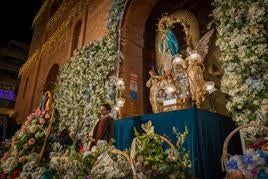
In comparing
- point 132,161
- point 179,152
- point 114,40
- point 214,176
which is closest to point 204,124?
point 214,176

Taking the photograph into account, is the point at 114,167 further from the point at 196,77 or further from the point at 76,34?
the point at 76,34

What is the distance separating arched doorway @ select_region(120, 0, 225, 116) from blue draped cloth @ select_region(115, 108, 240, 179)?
2.27 metres

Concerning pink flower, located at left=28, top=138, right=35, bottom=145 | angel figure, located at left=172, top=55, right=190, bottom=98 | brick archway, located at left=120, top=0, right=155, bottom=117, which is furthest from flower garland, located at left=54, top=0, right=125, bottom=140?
pink flower, located at left=28, top=138, right=35, bottom=145

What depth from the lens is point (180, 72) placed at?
677 centimetres

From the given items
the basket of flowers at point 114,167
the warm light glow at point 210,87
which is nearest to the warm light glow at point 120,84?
the warm light glow at point 210,87

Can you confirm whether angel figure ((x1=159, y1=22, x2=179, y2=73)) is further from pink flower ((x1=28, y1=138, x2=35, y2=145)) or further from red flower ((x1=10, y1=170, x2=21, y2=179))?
red flower ((x1=10, y1=170, x2=21, y2=179))

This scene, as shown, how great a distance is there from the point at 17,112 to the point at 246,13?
14.3m

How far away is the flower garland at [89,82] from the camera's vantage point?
24.4 ft

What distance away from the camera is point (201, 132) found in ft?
13.6

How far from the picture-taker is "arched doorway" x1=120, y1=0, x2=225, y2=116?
24.8 ft

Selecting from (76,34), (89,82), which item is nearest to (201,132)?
(89,82)

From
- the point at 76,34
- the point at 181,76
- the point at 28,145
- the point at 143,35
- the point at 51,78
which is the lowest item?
the point at 28,145

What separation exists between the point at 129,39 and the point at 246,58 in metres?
4.55

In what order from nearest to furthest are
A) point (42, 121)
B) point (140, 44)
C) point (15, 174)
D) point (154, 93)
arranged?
1. point (15, 174)
2. point (42, 121)
3. point (154, 93)
4. point (140, 44)
